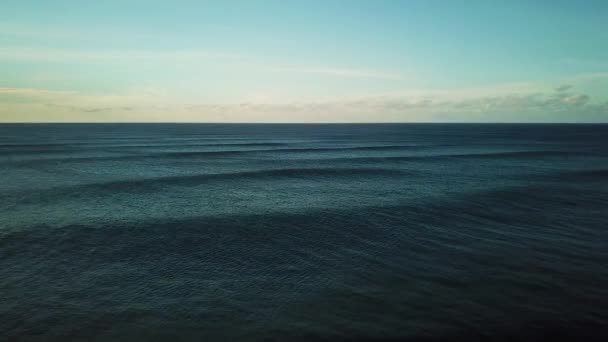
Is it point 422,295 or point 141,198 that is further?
point 141,198

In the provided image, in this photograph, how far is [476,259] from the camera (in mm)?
22375

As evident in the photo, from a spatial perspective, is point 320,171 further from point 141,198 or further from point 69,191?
point 69,191

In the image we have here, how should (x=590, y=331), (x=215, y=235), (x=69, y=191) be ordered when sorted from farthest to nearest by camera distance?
1. (x=69, y=191)
2. (x=215, y=235)
3. (x=590, y=331)

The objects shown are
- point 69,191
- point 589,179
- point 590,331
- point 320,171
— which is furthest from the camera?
point 320,171

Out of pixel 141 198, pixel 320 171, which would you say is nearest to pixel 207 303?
pixel 141 198

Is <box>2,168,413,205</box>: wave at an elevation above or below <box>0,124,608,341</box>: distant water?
above

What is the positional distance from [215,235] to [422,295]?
16.0m

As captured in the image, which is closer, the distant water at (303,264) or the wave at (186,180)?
the distant water at (303,264)

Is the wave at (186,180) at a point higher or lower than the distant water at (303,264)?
higher

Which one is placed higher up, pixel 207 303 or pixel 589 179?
pixel 589 179

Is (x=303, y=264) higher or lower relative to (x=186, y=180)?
lower

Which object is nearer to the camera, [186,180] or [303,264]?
[303,264]

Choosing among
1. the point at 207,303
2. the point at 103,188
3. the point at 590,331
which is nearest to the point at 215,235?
the point at 207,303

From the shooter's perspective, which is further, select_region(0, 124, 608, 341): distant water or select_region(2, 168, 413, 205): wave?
select_region(2, 168, 413, 205): wave
